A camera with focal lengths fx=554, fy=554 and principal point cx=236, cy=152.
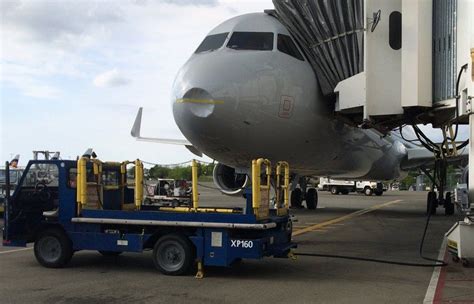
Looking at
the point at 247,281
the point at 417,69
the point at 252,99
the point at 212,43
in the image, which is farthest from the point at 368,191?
the point at 247,281

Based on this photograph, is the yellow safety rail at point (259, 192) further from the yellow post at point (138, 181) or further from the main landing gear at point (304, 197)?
the main landing gear at point (304, 197)

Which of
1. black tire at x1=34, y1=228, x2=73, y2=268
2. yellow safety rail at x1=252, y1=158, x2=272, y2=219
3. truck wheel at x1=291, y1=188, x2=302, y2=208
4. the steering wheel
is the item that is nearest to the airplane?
yellow safety rail at x1=252, y1=158, x2=272, y2=219

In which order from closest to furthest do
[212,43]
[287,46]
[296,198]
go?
[287,46], [212,43], [296,198]

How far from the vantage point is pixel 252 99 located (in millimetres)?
10656

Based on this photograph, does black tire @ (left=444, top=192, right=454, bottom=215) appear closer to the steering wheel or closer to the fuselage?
the fuselage

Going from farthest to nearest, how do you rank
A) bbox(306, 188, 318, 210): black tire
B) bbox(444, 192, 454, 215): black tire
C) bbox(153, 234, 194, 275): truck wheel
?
bbox(306, 188, 318, 210): black tire
bbox(444, 192, 454, 215): black tire
bbox(153, 234, 194, 275): truck wheel

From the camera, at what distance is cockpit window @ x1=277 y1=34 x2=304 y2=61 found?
38.1 ft

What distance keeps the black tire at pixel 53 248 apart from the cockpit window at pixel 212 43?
509 centimetres

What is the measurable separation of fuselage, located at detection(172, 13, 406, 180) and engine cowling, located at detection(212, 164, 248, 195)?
469 centimetres

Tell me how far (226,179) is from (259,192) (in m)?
9.87

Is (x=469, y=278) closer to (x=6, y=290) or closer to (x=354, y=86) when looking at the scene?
(x=354, y=86)

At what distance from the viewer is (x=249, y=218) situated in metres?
7.76

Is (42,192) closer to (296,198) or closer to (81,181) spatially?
(81,181)

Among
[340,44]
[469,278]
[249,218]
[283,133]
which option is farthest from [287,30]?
[469,278]
